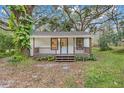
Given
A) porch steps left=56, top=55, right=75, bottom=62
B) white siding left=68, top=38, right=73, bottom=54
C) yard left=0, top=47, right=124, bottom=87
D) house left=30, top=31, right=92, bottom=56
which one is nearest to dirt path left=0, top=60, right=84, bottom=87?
yard left=0, top=47, right=124, bottom=87

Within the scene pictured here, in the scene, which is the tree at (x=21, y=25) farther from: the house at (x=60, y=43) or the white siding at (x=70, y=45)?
the white siding at (x=70, y=45)

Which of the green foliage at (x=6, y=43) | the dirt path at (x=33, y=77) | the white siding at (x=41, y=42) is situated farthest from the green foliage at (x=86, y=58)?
the green foliage at (x=6, y=43)

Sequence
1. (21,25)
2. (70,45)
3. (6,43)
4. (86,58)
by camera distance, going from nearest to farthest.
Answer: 1. (86,58)
2. (21,25)
3. (70,45)
4. (6,43)

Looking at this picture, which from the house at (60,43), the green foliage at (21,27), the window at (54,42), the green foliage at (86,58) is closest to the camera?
the green foliage at (86,58)

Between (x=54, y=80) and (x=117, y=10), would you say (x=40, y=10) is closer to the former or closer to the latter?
(x=117, y=10)

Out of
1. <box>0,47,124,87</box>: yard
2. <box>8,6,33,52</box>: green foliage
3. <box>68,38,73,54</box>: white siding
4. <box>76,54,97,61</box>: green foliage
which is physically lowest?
<box>0,47,124,87</box>: yard

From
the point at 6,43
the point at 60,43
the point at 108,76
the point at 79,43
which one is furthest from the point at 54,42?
the point at 108,76

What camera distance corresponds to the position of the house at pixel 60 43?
11688mm

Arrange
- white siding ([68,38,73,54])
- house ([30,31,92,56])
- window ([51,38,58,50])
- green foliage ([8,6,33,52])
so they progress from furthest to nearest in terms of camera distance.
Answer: window ([51,38,58,50]), white siding ([68,38,73,54]), house ([30,31,92,56]), green foliage ([8,6,33,52])

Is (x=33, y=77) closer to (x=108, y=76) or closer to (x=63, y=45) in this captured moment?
(x=108, y=76)

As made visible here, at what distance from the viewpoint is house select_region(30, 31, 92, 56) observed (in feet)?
38.3

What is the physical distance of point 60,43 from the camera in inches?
478

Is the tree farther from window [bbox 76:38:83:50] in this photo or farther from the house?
window [bbox 76:38:83:50]

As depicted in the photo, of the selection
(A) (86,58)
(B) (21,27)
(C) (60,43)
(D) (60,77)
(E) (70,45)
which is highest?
(B) (21,27)
